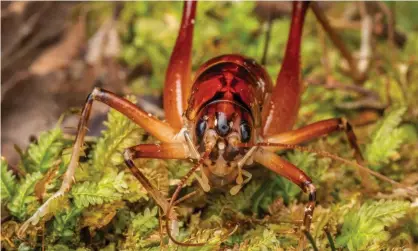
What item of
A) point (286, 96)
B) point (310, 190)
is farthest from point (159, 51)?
point (310, 190)

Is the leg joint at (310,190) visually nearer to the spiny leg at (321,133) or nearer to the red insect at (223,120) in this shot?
the red insect at (223,120)

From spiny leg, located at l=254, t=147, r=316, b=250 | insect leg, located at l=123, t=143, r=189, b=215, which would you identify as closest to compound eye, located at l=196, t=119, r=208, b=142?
insect leg, located at l=123, t=143, r=189, b=215

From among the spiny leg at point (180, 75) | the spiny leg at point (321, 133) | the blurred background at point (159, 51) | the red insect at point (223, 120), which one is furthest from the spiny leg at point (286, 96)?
the blurred background at point (159, 51)

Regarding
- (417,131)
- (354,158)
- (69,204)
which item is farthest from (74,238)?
(417,131)

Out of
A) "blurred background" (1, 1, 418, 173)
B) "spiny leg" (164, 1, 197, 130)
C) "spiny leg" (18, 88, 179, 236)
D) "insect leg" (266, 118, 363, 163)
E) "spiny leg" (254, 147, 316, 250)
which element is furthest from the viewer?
"blurred background" (1, 1, 418, 173)

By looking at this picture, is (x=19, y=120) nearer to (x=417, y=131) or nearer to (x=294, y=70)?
(x=294, y=70)

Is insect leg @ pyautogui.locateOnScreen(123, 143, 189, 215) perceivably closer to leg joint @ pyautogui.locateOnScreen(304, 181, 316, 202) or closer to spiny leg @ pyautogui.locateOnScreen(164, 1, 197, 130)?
spiny leg @ pyautogui.locateOnScreen(164, 1, 197, 130)

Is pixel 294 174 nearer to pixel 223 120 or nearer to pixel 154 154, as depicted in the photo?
pixel 223 120

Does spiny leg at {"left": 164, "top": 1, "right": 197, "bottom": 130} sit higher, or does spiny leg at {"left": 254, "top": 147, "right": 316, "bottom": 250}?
spiny leg at {"left": 164, "top": 1, "right": 197, "bottom": 130}
